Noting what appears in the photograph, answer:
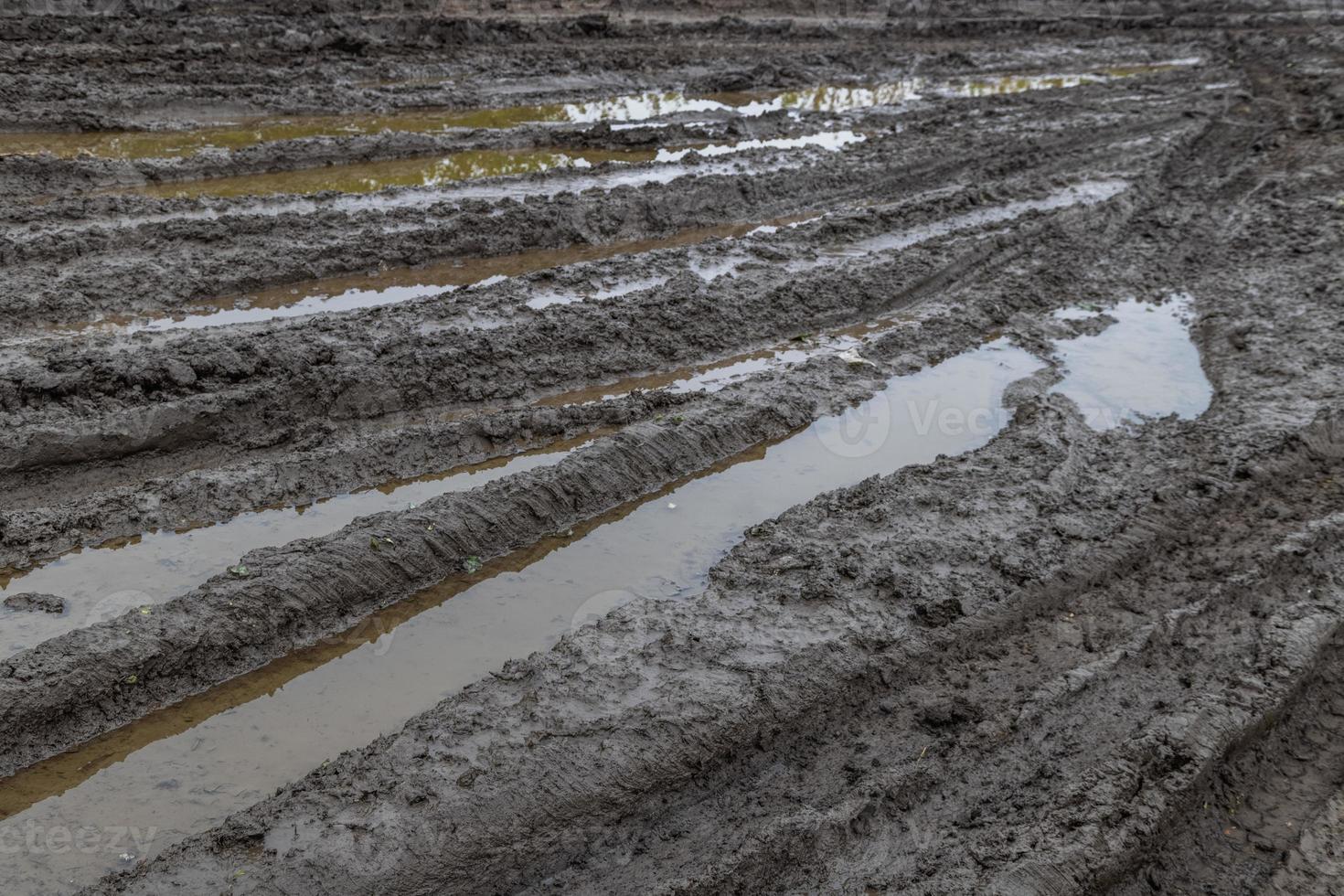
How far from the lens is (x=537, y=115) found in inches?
592

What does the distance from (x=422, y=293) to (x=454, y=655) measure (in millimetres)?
4805

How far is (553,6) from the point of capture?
66.0 feet

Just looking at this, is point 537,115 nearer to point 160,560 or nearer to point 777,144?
point 777,144

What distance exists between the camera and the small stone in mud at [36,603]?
532 centimetres

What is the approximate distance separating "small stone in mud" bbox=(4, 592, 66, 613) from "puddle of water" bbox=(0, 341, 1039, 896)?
1119 millimetres

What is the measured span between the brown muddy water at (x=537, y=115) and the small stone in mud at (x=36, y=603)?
8412 mm

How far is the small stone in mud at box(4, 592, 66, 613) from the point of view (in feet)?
17.5

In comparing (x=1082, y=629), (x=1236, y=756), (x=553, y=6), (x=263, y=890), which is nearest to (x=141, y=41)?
(x=553, y=6)

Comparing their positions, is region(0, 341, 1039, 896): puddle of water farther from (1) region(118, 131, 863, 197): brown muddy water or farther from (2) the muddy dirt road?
(1) region(118, 131, 863, 197): brown muddy water

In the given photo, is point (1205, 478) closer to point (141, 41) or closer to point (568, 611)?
point (568, 611)

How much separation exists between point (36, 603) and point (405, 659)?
224 cm

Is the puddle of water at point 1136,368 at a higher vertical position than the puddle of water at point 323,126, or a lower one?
lower

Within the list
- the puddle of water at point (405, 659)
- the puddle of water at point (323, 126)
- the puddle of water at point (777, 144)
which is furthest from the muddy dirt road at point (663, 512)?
the puddle of water at point (777, 144)

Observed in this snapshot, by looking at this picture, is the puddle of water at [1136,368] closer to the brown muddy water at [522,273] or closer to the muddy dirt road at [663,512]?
the muddy dirt road at [663,512]
